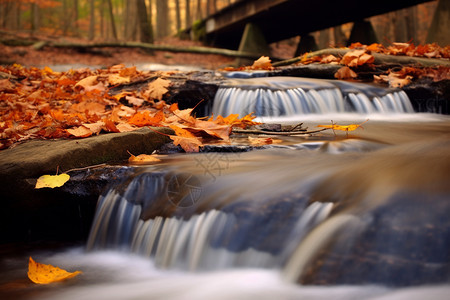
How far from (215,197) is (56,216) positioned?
1.20 metres

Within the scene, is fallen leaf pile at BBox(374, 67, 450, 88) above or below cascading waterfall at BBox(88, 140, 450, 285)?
above

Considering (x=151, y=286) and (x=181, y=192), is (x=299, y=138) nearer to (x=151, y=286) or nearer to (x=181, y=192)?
(x=181, y=192)

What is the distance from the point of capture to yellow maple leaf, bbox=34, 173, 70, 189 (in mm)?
2322

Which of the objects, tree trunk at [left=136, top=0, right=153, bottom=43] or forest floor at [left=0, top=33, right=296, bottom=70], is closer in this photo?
forest floor at [left=0, top=33, right=296, bottom=70]

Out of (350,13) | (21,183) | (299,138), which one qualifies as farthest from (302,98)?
(350,13)

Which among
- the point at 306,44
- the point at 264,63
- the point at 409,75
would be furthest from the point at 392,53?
the point at 306,44

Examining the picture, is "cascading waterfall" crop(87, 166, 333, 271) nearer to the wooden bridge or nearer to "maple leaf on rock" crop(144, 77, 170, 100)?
"maple leaf on rock" crop(144, 77, 170, 100)

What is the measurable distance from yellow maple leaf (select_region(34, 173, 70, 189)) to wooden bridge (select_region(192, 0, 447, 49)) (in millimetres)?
9322

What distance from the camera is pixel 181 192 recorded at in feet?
7.11

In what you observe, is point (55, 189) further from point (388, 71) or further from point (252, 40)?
point (252, 40)

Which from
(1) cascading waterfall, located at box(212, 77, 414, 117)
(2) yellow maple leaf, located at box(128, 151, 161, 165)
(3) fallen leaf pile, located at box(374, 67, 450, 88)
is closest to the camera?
(2) yellow maple leaf, located at box(128, 151, 161, 165)

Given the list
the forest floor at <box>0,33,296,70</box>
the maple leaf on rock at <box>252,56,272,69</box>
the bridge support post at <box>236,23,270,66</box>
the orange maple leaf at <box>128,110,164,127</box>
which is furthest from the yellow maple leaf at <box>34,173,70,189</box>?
the bridge support post at <box>236,23,270,66</box>

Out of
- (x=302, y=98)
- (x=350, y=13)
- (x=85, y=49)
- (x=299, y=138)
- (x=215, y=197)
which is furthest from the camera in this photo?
(x=85, y=49)

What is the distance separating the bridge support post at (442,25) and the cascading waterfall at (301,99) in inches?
207
